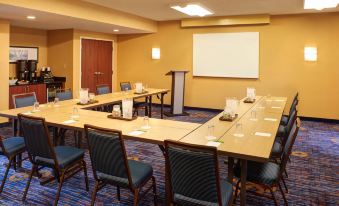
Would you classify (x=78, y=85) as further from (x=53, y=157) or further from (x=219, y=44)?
(x=53, y=157)

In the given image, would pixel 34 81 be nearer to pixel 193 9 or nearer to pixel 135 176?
pixel 193 9

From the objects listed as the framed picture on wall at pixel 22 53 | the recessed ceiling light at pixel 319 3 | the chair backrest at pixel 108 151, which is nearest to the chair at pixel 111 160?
the chair backrest at pixel 108 151

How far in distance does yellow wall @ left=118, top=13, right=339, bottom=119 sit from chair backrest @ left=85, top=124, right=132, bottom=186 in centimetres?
609

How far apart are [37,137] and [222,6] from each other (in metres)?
4.77

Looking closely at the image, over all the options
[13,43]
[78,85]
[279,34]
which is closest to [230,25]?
[279,34]

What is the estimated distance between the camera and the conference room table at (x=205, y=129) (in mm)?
2408

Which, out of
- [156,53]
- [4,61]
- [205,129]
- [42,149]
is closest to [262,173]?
[205,129]

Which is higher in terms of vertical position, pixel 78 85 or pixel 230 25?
pixel 230 25

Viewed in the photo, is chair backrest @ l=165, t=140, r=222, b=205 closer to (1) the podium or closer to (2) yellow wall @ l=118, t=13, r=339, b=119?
(1) the podium

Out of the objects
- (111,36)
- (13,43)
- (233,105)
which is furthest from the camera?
(111,36)

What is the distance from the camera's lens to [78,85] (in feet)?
26.7

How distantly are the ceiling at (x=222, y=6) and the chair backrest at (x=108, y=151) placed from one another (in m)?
3.99

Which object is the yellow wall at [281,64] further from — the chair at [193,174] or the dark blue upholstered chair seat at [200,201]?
the chair at [193,174]

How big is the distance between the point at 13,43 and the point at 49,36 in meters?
1.13
